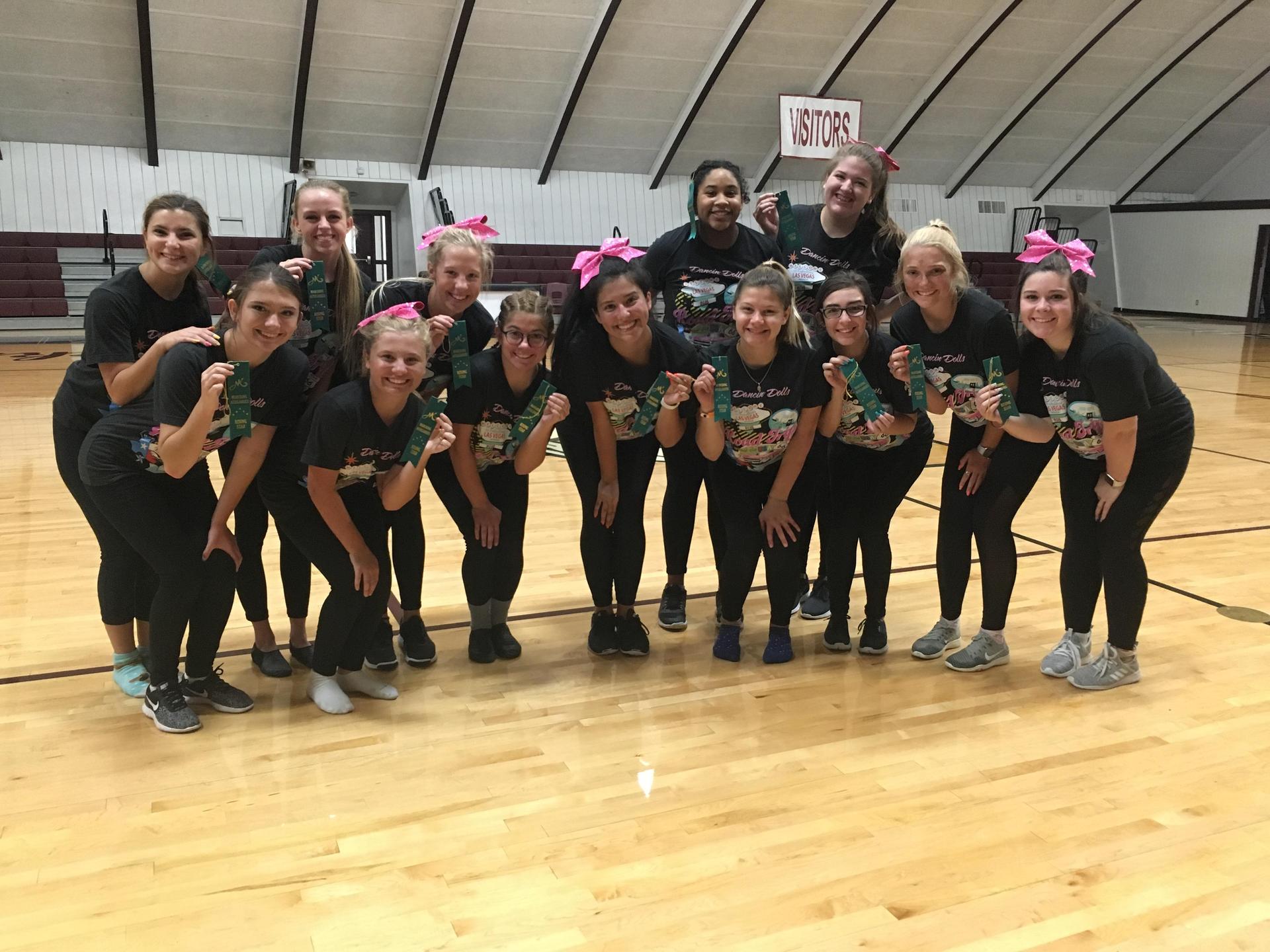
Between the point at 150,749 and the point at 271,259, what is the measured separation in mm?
1225

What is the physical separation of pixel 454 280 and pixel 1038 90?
49.9 ft

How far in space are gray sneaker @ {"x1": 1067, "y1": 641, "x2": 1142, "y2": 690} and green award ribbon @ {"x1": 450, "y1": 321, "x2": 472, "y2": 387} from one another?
6.04 ft

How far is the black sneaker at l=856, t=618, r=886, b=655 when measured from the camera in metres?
2.95

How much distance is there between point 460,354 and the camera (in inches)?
104

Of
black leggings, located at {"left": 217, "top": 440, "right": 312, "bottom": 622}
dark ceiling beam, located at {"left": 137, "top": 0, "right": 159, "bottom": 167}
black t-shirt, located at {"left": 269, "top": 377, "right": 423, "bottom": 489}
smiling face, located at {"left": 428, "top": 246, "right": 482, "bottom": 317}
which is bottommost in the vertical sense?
black leggings, located at {"left": 217, "top": 440, "right": 312, "bottom": 622}

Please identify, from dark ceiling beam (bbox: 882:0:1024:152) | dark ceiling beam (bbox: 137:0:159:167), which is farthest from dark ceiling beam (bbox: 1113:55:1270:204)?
dark ceiling beam (bbox: 137:0:159:167)

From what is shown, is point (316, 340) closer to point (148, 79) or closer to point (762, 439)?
point (762, 439)

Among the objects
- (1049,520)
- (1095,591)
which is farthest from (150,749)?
(1049,520)

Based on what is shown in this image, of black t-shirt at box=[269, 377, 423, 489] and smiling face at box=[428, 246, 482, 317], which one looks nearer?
black t-shirt at box=[269, 377, 423, 489]

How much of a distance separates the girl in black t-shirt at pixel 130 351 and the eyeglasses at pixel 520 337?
0.73m

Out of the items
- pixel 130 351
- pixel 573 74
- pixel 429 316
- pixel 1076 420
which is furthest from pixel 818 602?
pixel 573 74

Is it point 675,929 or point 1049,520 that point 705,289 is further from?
point 1049,520

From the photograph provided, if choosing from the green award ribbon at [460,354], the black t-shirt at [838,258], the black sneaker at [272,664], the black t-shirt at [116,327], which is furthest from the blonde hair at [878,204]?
the black sneaker at [272,664]

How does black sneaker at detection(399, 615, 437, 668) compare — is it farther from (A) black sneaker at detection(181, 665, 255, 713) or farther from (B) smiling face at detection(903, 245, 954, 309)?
(B) smiling face at detection(903, 245, 954, 309)
